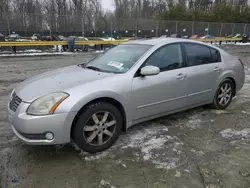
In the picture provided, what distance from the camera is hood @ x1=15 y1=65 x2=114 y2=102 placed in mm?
2986

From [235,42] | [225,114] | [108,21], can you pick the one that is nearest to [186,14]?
[235,42]

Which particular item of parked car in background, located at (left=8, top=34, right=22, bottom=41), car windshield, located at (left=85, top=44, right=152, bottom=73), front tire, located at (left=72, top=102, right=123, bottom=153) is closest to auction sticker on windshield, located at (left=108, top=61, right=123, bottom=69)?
car windshield, located at (left=85, top=44, right=152, bottom=73)

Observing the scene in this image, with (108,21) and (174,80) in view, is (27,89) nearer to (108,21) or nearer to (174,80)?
(174,80)

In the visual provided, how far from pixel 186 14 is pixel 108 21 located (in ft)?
75.7

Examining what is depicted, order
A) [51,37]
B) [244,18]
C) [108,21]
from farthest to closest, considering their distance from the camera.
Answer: [244,18] < [108,21] < [51,37]

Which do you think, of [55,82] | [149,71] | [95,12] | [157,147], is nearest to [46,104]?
[55,82]

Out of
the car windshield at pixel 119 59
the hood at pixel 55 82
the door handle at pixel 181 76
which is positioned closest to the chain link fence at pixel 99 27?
the car windshield at pixel 119 59

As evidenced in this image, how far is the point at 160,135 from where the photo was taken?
3730mm

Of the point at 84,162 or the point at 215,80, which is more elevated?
the point at 215,80

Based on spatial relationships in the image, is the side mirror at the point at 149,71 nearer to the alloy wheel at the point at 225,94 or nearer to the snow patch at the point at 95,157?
the snow patch at the point at 95,157

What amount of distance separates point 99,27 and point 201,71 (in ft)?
74.0

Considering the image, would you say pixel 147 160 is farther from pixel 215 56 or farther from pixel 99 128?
pixel 215 56

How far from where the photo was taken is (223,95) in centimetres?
487

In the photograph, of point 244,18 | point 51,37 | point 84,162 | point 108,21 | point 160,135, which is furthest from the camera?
point 244,18
